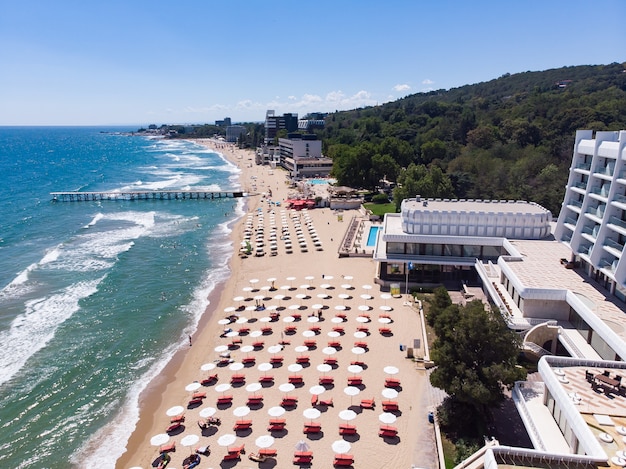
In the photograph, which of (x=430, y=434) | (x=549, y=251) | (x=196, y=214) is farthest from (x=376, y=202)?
(x=430, y=434)

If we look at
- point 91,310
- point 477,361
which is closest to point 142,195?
point 91,310

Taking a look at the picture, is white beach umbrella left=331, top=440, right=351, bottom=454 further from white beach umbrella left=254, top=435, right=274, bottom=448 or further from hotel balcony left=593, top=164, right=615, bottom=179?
hotel balcony left=593, top=164, right=615, bottom=179

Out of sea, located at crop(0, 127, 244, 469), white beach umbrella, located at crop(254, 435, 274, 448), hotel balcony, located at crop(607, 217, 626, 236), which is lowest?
sea, located at crop(0, 127, 244, 469)

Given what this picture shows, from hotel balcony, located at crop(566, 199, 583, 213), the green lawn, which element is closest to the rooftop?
hotel balcony, located at crop(566, 199, 583, 213)

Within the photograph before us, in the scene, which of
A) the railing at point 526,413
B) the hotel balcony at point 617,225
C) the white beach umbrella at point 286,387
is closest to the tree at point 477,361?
the railing at point 526,413

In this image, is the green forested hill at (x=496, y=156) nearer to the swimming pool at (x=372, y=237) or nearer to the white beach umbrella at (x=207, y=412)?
the swimming pool at (x=372, y=237)
